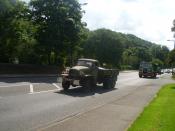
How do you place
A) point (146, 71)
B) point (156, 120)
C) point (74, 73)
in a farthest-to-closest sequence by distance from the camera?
1. point (146, 71)
2. point (74, 73)
3. point (156, 120)

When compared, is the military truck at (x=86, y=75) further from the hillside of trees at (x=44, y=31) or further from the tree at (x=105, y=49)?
the tree at (x=105, y=49)

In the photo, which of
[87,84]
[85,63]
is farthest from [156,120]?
[85,63]

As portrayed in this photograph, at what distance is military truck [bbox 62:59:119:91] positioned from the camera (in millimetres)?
25909

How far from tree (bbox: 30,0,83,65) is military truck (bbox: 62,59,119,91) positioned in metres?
21.4

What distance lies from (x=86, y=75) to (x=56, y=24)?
1018 inches

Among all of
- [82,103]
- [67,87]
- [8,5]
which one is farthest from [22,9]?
[82,103]

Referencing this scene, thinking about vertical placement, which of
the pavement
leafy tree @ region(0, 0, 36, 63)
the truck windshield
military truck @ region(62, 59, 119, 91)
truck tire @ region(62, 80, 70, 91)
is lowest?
the pavement

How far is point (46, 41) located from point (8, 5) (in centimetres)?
822

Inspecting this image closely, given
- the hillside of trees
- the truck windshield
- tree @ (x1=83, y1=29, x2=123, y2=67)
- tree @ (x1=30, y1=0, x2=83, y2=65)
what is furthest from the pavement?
tree @ (x1=83, y1=29, x2=123, y2=67)

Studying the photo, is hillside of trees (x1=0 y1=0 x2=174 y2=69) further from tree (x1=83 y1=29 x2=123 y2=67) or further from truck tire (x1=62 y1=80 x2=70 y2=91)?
tree (x1=83 y1=29 x2=123 y2=67)

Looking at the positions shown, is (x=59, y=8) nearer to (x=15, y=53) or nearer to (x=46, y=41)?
(x=46, y=41)

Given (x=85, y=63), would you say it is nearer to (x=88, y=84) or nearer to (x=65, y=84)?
(x=88, y=84)

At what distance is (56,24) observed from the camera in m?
51.1

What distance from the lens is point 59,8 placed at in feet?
168
